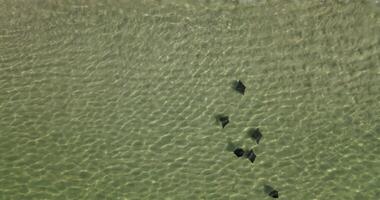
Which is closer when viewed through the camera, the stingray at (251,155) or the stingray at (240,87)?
the stingray at (251,155)

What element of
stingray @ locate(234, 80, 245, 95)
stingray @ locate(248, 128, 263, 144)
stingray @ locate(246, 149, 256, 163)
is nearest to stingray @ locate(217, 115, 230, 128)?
stingray @ locate(248, 128, 263, 144)

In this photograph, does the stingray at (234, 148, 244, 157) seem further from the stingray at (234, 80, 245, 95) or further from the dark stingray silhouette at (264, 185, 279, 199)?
the stingray at (234, 80, 245, 95)

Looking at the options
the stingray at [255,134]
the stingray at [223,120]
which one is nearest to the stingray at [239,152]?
the stingray at [255,134]

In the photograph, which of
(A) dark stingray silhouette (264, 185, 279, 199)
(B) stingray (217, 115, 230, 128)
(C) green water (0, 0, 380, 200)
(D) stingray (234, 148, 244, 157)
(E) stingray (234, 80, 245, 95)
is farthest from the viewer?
(E) stingray (234, 80, 245, 95)

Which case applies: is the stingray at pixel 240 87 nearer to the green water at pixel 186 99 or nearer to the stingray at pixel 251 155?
the green water at pixel 186 99

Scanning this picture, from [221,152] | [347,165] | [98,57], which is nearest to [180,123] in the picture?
[221,152]

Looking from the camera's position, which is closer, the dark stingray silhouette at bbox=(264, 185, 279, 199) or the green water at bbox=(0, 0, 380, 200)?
the dark stingray silhouette at bbox=(264, 185, 279, 199)

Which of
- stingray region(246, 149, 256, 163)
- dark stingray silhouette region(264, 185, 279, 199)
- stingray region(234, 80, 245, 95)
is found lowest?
dark stingray silhouette region(264, 185, 279, 199)
